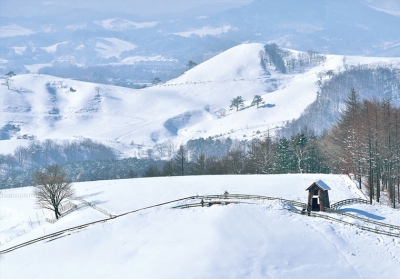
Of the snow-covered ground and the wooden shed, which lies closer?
the snow-covered ground

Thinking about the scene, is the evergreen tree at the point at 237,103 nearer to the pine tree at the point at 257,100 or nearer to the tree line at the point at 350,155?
the pine tree at the point at 257,100

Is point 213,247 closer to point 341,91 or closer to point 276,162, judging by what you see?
point 276,162

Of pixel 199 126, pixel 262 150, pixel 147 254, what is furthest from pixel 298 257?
pixel 199 126

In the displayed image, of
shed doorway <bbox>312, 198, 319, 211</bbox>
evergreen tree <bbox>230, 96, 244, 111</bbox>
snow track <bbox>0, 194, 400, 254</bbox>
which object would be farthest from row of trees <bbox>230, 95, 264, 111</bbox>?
shed doorway <bbox>312, 198, 319, 211</bbox>

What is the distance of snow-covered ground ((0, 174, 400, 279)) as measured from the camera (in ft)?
97.7

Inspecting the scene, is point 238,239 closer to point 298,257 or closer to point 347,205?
point 298,257

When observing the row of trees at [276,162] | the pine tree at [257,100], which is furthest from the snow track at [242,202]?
the pine tree at [257,100]

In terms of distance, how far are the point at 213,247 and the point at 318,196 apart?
12508 mm

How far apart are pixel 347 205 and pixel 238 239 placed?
1406 centimetres

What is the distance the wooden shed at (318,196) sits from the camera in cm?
3974

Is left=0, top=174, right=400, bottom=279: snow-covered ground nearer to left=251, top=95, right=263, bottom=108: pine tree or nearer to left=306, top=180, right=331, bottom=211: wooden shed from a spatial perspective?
left=306, top=180, right=331, bottom=211: wooden shed

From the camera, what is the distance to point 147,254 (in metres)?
32.6

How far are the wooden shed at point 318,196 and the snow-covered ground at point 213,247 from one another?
10.1 feet

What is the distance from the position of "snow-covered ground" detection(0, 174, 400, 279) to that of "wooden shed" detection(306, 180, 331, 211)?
3.07 meters
